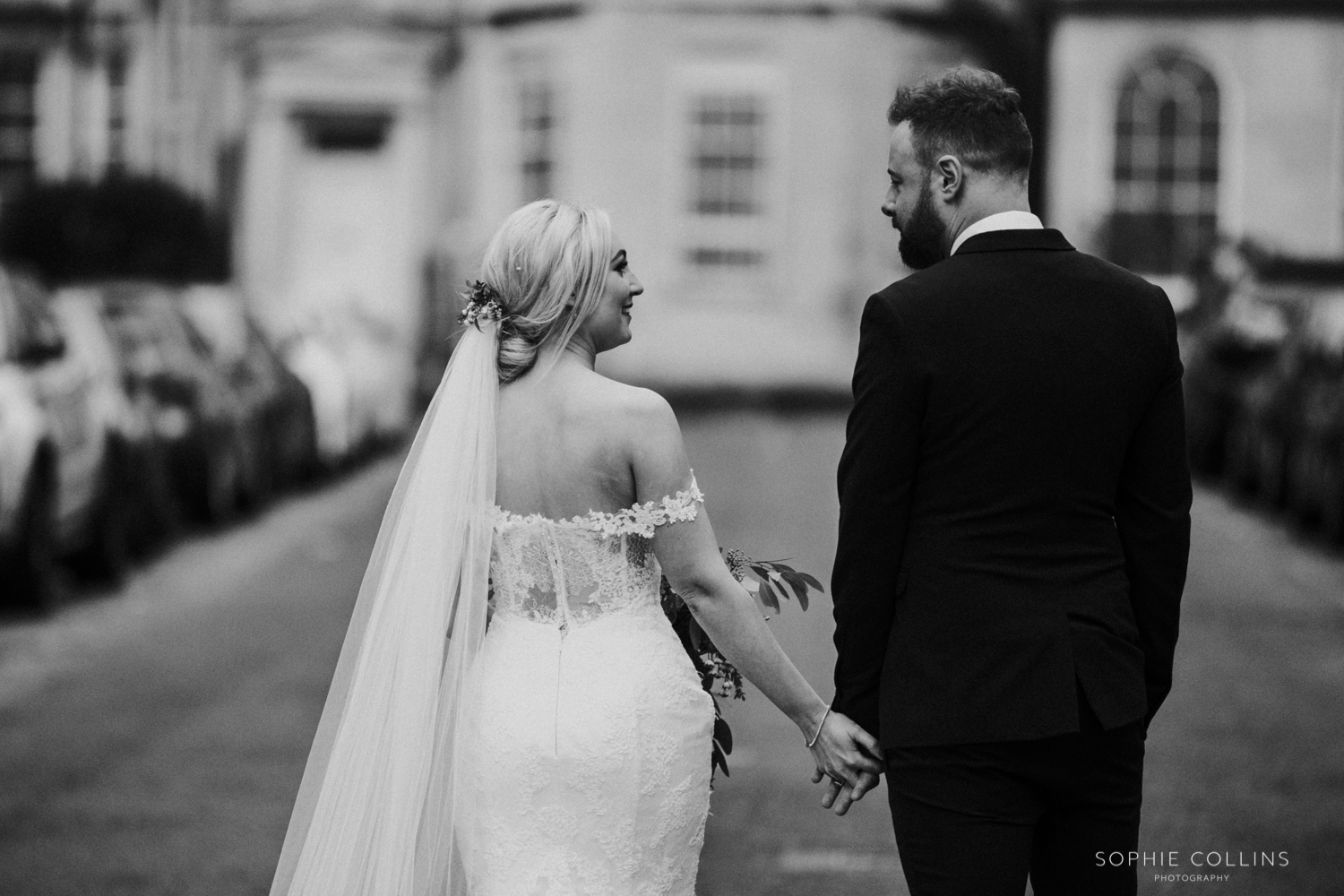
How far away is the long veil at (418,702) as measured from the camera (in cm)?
390

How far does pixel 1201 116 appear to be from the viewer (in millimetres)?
30188

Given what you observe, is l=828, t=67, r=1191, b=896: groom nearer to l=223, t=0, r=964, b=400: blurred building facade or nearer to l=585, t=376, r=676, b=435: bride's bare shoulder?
l=585, t=376, r=676, b=435: bride's bare shoulder

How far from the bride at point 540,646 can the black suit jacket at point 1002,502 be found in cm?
52

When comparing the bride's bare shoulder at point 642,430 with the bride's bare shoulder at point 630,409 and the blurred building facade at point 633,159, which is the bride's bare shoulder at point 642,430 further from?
the blurred building facade at point 633,159

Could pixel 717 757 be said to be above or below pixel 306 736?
above

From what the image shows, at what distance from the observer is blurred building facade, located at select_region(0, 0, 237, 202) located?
3011 centimetres

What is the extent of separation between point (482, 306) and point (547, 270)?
190mm

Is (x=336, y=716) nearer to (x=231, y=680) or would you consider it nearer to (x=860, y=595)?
(x=860, y=595)

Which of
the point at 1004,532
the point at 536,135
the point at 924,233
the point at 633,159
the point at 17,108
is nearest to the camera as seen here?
the point at 1004,532

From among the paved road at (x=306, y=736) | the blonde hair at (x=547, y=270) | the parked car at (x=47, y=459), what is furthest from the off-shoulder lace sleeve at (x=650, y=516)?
the parked car at (x=47, y=459)

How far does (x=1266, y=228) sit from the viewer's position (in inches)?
1183

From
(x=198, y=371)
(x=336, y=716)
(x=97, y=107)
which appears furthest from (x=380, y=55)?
(x=336, y=716)

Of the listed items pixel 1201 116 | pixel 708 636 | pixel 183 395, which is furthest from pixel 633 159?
pixel 708 636

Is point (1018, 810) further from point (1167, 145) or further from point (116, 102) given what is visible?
point (116, 102)
